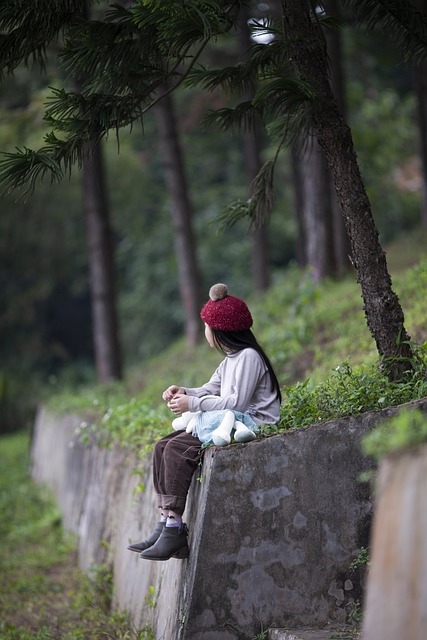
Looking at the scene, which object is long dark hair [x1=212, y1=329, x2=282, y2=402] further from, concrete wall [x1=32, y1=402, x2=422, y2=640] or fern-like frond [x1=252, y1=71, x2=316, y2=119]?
fern-like frond [x1=252, y1=71, x2=316, y2=119]

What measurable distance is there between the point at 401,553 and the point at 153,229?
25.9 meters

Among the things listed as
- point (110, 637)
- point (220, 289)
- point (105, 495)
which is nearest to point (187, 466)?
point (220, 289)

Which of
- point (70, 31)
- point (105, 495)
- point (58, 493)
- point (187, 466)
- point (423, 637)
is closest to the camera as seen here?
point (423, 637)

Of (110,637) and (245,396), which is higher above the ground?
(245,396)

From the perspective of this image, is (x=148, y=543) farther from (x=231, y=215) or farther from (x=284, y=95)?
(x=284, y=95)

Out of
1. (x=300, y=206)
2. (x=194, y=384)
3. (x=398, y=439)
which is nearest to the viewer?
(x=398, y=439)

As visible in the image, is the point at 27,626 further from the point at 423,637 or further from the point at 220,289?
the point at 423,637

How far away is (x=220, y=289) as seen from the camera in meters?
5.34

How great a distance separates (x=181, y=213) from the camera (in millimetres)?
17484

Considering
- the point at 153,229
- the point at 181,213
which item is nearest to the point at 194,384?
the point at 181,213

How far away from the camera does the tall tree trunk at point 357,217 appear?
18.0 ft

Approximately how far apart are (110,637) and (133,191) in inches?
827

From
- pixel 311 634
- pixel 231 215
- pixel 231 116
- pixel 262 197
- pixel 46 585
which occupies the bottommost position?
pixel 311 634

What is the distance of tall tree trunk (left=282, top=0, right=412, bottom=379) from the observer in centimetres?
549
